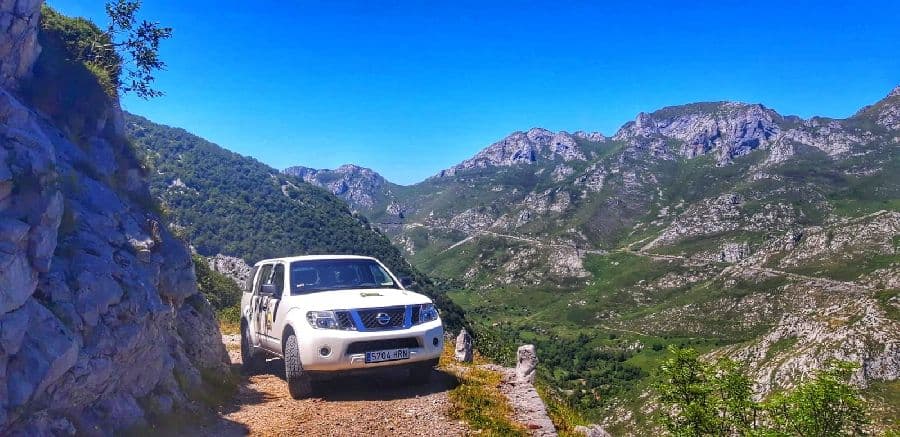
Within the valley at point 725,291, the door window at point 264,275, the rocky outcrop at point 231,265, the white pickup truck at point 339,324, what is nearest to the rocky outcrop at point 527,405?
the white pickup truck at point 339,324

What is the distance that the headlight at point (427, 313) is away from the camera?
9.87 m

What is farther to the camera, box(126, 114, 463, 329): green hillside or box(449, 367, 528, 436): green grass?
box(126, 114, 463, 329): green hillside

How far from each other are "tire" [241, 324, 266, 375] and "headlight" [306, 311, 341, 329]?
442 centimetres

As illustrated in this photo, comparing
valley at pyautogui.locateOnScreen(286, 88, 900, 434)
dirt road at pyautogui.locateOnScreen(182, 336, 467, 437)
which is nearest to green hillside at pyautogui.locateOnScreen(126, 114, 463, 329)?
valley at pyautogui.locateOnScreen(286, 88, 900, 434)

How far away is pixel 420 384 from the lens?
1045 centimetres

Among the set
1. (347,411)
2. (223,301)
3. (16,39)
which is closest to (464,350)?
(347,411)

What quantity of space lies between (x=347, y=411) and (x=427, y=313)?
227cm

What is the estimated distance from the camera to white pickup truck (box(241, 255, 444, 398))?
356 inches

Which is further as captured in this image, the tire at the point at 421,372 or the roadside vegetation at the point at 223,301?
the roadside vegetation at the point at 223,301

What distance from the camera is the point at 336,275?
37.2 ft

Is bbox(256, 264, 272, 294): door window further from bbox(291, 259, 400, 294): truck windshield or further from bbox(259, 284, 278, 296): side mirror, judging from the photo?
bbox(259, 284, 278, 296): side mirror

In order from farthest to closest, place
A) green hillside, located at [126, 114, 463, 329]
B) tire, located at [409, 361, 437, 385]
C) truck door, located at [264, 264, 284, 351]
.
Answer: green hillside, located at [126, 114, 463, 329]
truck door, located at [264, 264, 284, 351]
tire, located at [409, 361, 437, 385]

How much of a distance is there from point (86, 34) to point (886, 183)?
704ft

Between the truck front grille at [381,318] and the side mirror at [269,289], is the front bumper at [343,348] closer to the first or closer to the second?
the truck front grille at [381,318]
